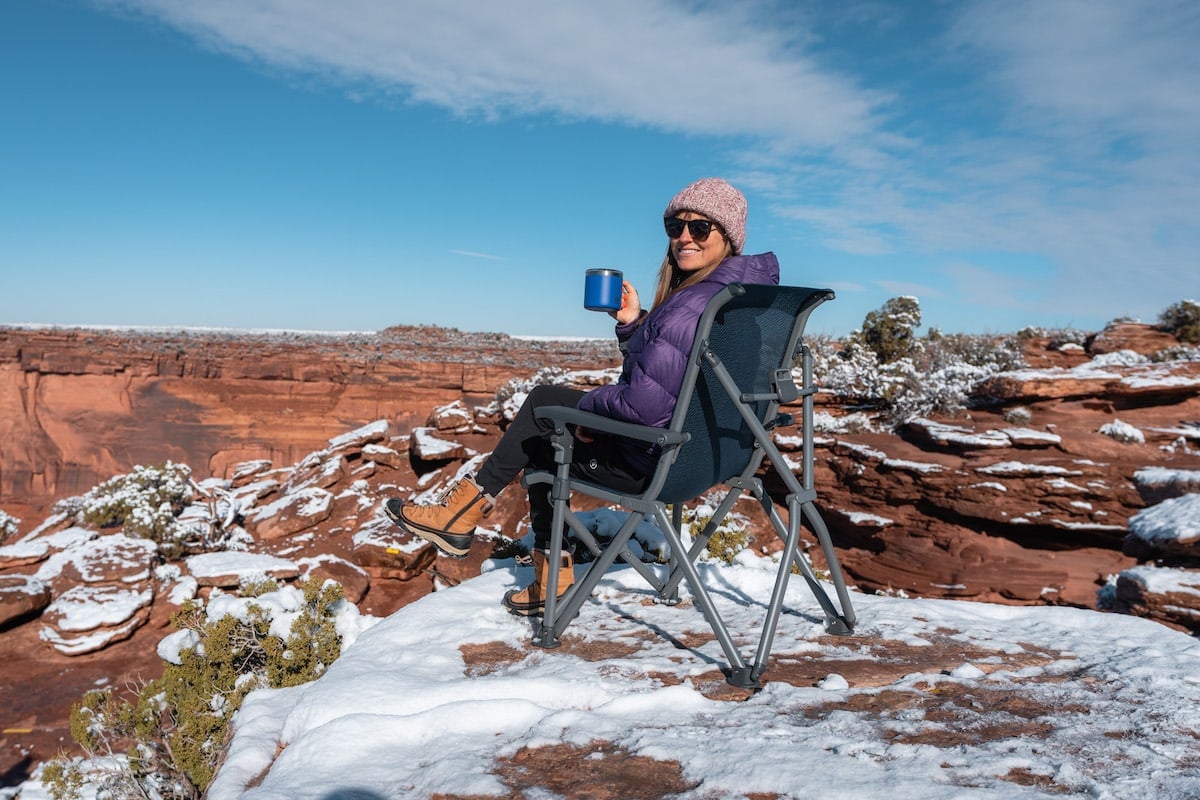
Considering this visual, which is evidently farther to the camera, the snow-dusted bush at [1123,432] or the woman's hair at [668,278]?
the snow-dusted bush at [1123,432]

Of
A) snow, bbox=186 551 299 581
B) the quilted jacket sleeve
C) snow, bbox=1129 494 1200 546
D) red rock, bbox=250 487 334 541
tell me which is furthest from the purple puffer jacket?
red rock, bbox=250 487 334 541

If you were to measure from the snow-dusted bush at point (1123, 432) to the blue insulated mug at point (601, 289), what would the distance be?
815 cm

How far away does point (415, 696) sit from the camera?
87.4 inches

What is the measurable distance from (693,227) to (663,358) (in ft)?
2.18

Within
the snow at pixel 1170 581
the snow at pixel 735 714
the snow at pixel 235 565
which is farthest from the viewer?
the snow at pixel 235 565

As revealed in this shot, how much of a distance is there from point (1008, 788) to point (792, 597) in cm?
192

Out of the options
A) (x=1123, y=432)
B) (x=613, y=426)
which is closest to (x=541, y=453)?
(x=613, y=426)

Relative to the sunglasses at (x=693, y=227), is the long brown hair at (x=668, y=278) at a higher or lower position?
lower

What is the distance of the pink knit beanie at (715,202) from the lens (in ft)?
8.95

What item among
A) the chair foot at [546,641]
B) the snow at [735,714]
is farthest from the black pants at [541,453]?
the snow at [735,714]

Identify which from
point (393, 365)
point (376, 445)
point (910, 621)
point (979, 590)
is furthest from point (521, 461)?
point (393, 365)

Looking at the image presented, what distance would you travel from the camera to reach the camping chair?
2.35m

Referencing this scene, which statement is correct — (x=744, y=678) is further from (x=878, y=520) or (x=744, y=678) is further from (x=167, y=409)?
(x=167, y=409)

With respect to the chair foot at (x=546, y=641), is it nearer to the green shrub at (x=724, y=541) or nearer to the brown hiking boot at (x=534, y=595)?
the brown hiking boot at (x=534, y=595)
